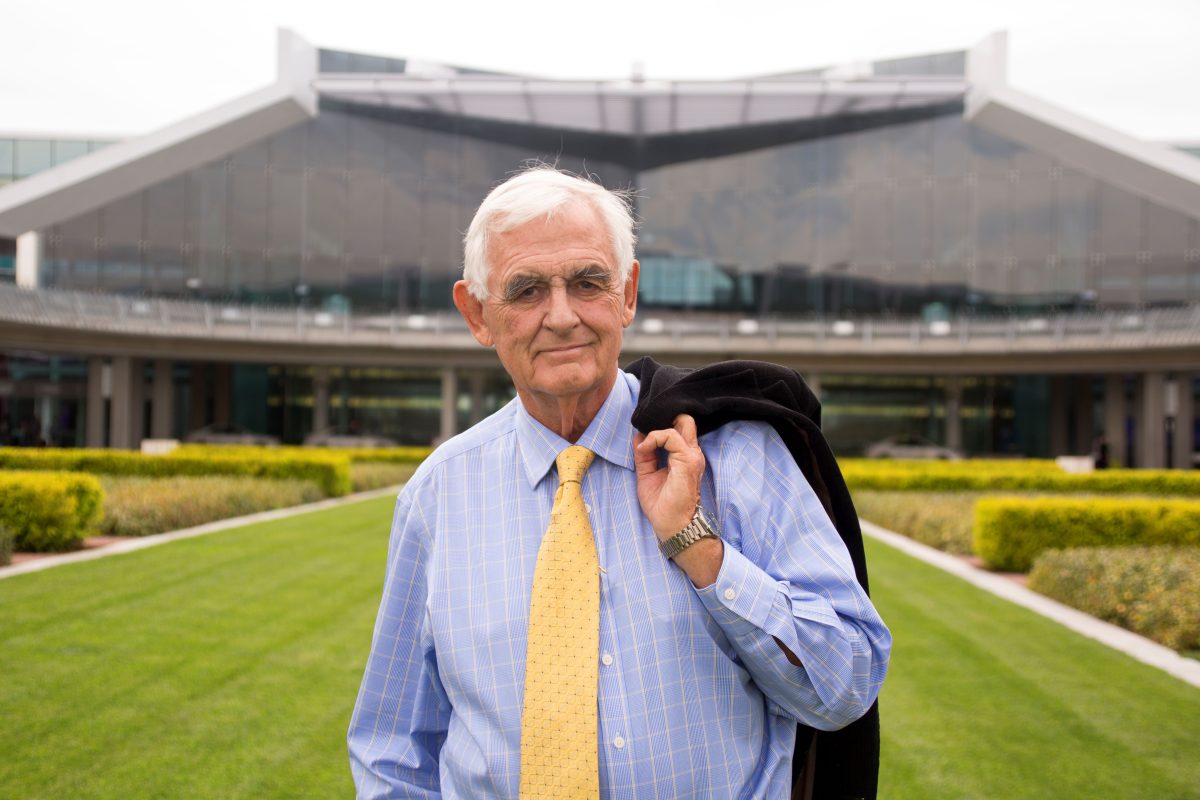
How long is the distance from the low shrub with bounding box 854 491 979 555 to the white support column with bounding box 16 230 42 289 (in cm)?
3290

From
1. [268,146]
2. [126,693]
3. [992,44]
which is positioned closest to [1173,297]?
[992,44]

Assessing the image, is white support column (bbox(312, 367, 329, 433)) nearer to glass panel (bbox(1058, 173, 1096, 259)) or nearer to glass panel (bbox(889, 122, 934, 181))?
glass panel (bbox(889, 122, 934, 181))

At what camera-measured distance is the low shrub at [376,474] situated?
25109mm

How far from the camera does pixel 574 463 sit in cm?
222

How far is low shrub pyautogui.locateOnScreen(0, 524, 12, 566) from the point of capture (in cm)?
1159

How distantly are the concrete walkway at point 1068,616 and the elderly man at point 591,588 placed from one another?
6788 mm

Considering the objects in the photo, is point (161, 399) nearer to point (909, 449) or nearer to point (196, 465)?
point (196, 465)

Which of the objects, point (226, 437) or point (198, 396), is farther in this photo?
point (198, 396)

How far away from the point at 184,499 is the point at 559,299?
51.7ft

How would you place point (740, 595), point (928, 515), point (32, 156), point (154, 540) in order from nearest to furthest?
point (740, 595), point (154, 540), point (928, 515), point (32, 156)

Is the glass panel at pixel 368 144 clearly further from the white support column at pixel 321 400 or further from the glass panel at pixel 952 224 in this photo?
the glass panel at pixel 952 224

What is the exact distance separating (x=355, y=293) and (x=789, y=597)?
1627 inches

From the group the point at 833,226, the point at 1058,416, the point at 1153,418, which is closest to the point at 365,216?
the point at 833,226

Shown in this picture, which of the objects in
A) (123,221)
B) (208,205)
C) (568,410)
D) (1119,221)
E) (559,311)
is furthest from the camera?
(208,205)
